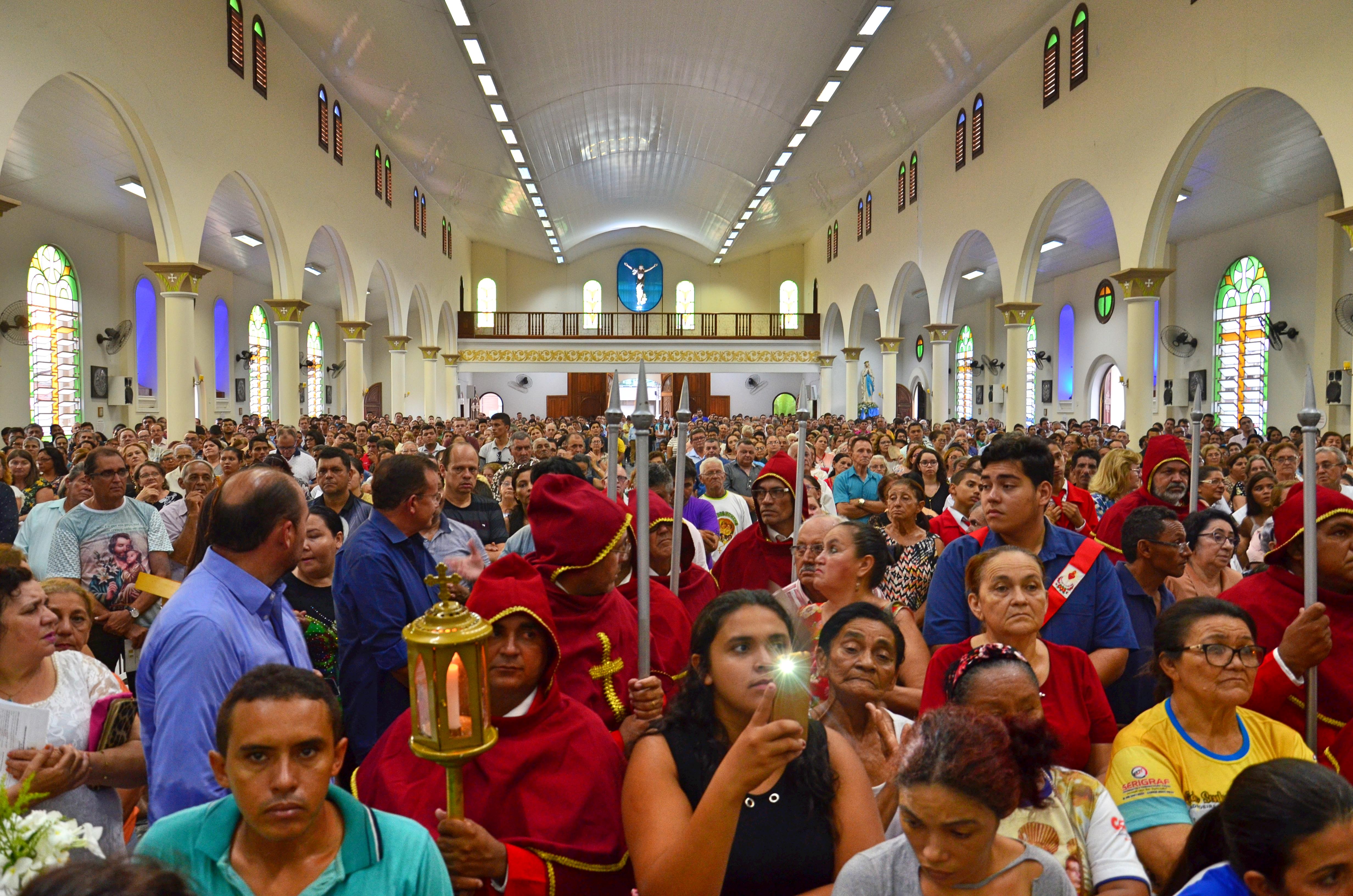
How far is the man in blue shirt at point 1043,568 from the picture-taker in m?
3.27

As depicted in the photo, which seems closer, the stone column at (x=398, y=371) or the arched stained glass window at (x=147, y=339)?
the arched stained glass window at (x=147, y=339)

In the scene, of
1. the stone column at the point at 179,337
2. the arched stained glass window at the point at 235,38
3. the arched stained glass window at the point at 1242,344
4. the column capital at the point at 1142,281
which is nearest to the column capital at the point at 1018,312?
the column capital at the point at 1142,281

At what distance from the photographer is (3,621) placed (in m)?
2.63

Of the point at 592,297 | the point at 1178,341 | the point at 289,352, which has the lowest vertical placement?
the point at 289,352

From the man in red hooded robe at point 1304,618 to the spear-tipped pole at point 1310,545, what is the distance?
0.02m

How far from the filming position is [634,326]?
111ft

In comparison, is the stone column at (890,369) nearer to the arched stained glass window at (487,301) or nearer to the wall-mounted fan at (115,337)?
the wall-mounted fan at (115,337)

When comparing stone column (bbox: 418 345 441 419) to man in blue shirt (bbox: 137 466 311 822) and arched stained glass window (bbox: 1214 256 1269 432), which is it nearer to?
arched stained glass window (bbox: 1214 256 1269 432)

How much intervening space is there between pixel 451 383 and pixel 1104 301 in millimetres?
20089

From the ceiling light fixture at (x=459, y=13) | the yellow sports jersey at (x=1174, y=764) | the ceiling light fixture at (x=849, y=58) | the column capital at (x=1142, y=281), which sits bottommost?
the yellow sports jersey at (x=1174, y=764)

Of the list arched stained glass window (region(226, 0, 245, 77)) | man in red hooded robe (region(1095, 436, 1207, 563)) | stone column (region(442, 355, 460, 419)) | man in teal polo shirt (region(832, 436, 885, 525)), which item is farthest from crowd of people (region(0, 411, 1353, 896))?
stone column (region(442, 355, 460, 419))

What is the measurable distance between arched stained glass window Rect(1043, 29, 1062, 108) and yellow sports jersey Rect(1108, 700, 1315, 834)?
14.6 meters

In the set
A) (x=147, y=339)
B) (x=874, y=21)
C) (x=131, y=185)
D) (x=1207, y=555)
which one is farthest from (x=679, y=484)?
(x=147, y=339)

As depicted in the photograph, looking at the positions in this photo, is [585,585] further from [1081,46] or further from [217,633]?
[1081,46]
